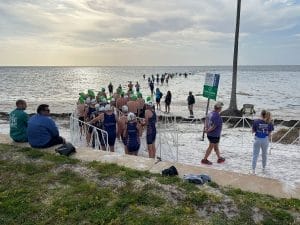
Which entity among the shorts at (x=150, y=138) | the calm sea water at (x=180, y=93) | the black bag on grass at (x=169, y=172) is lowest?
the calm sea water at (x=180, y=93)

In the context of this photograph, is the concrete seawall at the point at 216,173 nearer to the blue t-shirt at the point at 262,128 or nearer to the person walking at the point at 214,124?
the blue t-shirt at the point at 262,128

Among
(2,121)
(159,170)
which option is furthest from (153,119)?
(2,121)

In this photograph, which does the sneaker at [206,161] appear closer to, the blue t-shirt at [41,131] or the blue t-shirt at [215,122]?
the blue t-shirt at [215,122]

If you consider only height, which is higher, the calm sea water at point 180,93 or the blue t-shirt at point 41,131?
the blue t-shirt at point 41,131

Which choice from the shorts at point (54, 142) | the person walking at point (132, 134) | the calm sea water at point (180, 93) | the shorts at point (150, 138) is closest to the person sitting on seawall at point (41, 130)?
the shorts at point (54, 142)

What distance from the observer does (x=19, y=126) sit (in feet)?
24.3

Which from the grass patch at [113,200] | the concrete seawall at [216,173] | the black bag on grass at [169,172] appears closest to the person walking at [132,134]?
the concrete seawall at [216,173]

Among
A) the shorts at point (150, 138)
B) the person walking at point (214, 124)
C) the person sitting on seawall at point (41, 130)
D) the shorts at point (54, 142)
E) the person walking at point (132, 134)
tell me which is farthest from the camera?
the shorts at point (150, 138)

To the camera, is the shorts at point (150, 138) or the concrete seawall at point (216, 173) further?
the shorts at point (150, 138)

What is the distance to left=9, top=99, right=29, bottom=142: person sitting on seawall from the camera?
7.43m

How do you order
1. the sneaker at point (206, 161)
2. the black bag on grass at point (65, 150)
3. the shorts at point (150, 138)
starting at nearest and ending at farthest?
1. the black bag on grass at point (65, 150)
2. the shorts at point (150, 138)
3. the sneaker at point (206, 161)

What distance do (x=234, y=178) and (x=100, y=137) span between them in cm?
460

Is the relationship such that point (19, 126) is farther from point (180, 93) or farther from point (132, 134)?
point (180, 93)

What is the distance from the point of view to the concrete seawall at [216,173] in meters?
5.22
